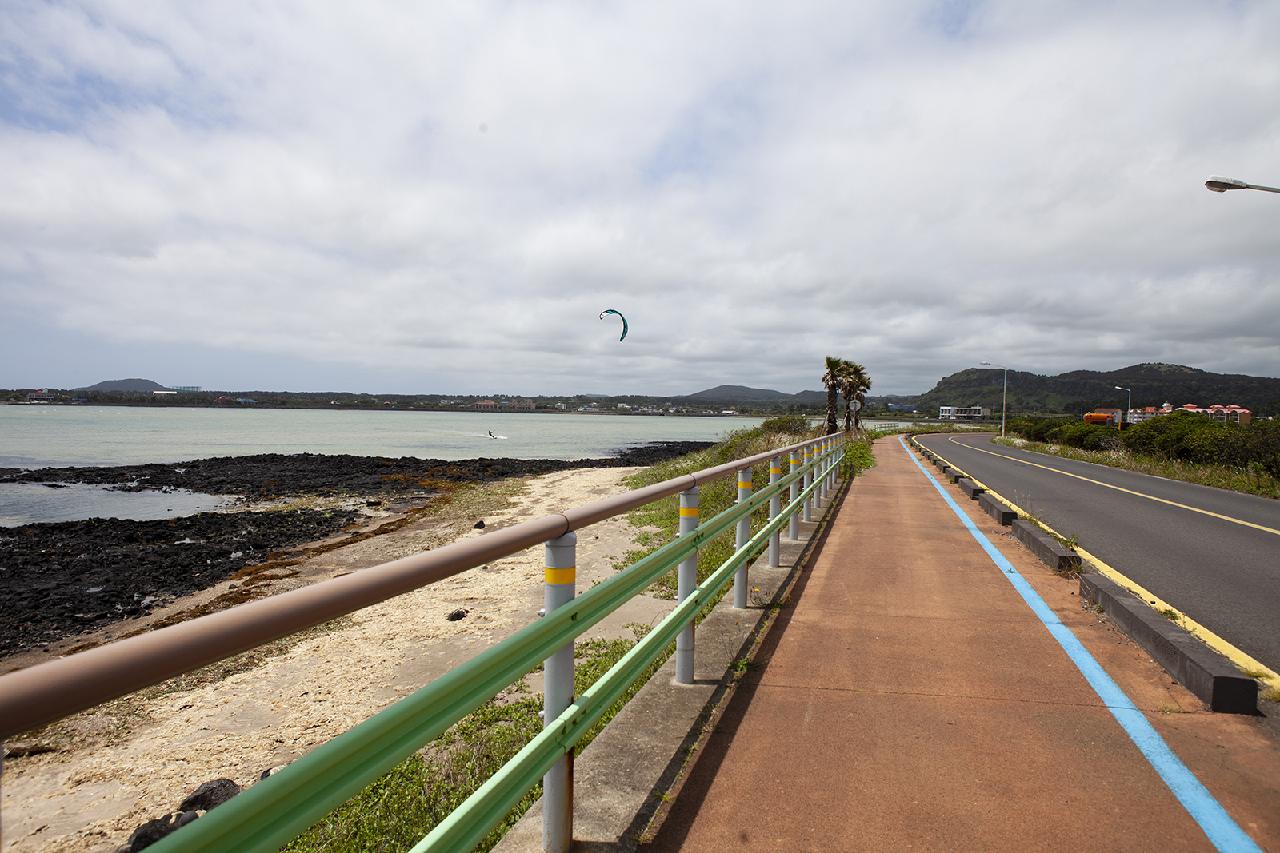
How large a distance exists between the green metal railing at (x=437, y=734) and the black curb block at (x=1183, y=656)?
3133 millimetres

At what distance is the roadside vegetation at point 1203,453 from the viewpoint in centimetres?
1872

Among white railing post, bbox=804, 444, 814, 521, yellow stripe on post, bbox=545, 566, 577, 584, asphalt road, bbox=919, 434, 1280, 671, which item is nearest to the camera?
yellow stripe on post, bbox=545, 566, 577, 584

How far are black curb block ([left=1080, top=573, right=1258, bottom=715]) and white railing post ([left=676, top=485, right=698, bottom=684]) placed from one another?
2853 mm

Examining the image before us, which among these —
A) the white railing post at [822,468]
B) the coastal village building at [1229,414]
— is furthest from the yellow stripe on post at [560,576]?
the coastal village building at [1229,414]

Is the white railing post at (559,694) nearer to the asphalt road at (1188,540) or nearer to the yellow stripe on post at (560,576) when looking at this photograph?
the yellow stripe on post at (560,576)

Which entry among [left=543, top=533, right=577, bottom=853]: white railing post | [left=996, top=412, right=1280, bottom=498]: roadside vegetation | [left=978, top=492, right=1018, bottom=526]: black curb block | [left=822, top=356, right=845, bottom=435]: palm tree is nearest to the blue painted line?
[left=543, top=533, right=577, bottom=853]: white railing post

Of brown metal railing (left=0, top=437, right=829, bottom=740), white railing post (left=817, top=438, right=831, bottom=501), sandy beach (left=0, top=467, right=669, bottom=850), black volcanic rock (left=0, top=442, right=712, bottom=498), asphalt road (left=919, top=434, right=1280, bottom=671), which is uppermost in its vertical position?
brown metal railing (left=0, top=437, right=829, bottom=740)

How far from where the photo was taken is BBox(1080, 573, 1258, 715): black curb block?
4.07 meters

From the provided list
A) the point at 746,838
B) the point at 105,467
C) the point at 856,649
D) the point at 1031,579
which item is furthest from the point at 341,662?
the point at 105,467

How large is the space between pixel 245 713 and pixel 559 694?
591 cm

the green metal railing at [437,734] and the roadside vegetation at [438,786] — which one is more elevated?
the green metal railing at [437,734]

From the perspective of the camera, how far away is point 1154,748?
12.0ft

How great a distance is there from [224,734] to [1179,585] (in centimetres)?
902

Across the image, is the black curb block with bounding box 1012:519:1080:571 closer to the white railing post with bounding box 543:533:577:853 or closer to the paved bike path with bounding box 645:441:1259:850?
the paved bike path with bounding box 645:441:1259:850
